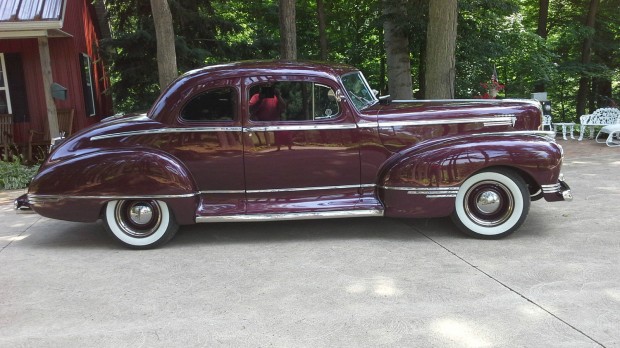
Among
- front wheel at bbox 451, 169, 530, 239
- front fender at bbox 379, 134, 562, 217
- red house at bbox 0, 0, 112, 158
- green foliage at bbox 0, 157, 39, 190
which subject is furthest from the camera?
red house at bbox 0, 0, 112, 158

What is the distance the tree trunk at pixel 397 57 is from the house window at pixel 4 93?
9.05 meters

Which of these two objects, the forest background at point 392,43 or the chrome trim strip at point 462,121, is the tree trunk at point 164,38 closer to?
the forest background at point 392,43

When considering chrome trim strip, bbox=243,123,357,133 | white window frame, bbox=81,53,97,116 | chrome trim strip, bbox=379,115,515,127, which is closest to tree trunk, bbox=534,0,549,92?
chrome trim strip, bbox=379,115,515,127

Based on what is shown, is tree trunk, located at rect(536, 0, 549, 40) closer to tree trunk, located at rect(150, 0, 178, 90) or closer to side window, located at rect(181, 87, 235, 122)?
tree trunk, located at rect(150, 0, 178, 90)

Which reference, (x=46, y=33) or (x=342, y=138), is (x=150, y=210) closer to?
(x=342, y=138)

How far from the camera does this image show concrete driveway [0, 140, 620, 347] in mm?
3152

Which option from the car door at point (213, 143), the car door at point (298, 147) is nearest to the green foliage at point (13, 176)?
the car door at point (213, 143)

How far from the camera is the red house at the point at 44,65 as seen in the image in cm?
973

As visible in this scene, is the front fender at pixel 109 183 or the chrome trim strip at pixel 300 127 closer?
the front fender at pixel 109 183

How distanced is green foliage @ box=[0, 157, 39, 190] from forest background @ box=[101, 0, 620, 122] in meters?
3.49

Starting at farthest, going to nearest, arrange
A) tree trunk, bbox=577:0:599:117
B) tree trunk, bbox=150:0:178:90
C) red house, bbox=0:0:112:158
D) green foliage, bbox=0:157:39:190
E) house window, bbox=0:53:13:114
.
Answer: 1. tree trunk, bbox=577:0:599:117
2. house window, bbox=0:53:13:114
3. red house, bbox=0:0:112:158
4. green foliage, bbox=0:157:39:190
5. tree trunk, bbox=150:0:178:90

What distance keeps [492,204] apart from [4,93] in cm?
1141

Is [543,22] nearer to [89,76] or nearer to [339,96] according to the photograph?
[89,76]

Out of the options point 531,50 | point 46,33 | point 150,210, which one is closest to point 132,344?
point 150,210
